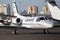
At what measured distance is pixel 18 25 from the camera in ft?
99.2

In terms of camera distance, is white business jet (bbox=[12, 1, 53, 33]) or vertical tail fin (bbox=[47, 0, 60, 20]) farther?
vertical tail fin (bbox=[47, 0, 60, 20])

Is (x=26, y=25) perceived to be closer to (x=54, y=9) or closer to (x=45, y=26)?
(x=45, y=26)

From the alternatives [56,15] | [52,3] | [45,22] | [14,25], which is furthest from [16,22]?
[56,15]

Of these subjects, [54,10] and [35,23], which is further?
[54,10]

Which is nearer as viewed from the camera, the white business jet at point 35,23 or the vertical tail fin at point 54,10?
the white business jet at point 35,23

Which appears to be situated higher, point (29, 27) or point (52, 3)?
point (52, 3)

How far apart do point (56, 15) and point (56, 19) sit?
1.09 m

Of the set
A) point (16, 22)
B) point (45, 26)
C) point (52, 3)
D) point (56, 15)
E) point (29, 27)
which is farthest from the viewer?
point (56, 15)

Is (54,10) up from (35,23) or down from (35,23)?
up

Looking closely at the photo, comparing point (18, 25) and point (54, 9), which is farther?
point (54, 9)

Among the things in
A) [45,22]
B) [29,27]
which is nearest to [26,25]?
[29,27]

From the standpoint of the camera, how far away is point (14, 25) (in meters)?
30.6

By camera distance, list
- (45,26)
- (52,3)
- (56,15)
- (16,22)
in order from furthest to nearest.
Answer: (56,15) → (52,3) → (16,22) → (45,26)

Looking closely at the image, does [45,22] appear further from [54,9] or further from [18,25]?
[54,9]
